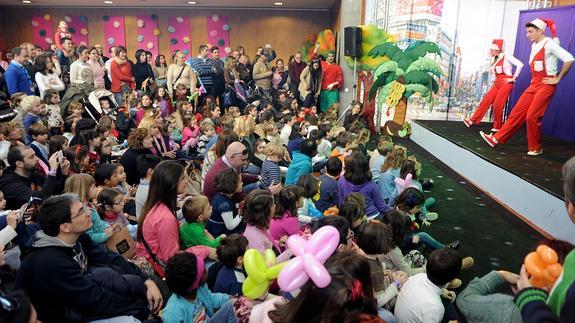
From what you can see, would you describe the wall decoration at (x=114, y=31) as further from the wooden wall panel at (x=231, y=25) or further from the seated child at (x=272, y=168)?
the seated child at (x=272, y=168)

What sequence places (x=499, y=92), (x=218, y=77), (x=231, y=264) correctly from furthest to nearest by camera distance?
(x=218, y=77) → (x=499, y=92) → (x=231, y=264)

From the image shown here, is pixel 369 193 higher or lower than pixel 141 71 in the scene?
lower

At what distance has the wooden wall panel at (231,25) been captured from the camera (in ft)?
42.6

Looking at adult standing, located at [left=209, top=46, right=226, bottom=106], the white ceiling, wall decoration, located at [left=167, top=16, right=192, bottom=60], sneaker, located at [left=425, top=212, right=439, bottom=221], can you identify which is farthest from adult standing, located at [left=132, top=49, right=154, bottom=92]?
sneaker, located at [left=425, top=212, right=439, bottom=221]

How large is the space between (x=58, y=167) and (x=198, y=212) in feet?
4.04

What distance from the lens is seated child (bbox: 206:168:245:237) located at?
3.01 metres

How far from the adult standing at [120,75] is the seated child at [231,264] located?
6.12 meters

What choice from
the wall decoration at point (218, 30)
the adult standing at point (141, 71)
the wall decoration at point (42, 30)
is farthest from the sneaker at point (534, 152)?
the wall decoration at point (42, 30)

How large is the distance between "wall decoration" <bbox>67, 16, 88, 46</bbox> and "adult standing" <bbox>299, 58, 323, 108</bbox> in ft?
24.2

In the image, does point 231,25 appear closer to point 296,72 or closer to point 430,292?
point 296,72

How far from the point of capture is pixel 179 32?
519 inches

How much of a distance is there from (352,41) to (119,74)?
4.61 m

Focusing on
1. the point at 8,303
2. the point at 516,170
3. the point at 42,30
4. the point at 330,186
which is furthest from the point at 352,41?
the point at 42,30

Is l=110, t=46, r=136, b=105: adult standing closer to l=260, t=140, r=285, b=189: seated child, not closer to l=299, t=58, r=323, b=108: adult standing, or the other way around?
l=299, t=58, r=323, b=108: adult standing
